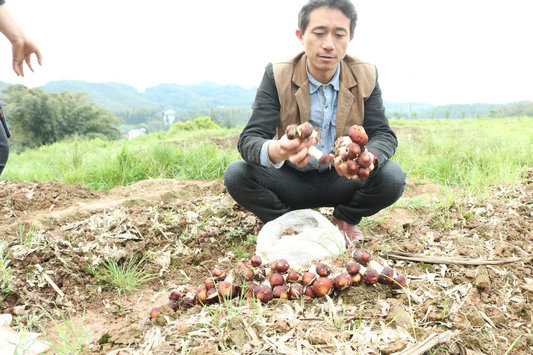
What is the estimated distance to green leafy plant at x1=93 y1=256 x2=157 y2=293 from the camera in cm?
221

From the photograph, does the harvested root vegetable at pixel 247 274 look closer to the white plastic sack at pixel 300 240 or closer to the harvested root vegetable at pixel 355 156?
the white plastic sack at pixel 300 240

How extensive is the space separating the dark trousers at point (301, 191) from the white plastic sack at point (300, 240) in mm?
214

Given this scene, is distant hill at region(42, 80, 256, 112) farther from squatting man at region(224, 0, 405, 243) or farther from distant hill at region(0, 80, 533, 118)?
squatting man at region(224, 0, 405, 243)

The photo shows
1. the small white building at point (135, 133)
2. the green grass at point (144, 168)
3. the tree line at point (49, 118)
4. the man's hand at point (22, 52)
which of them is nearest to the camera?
the man's hand at point (22, 52)

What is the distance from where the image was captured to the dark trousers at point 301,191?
94.3 inches

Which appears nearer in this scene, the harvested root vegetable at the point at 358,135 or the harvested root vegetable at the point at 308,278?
the harvested root vegetable at the point at 308,278

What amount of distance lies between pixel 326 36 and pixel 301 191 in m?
0.97

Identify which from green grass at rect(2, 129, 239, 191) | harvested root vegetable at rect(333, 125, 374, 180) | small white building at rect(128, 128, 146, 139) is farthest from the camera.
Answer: small white building at rect(128, 128, 146, 139)

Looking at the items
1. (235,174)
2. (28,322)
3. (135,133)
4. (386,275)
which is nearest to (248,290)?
(386,275)

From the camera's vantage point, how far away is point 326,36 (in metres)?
2.06

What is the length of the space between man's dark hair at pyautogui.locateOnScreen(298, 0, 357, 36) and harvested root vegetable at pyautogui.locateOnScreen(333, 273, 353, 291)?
4.56 ft

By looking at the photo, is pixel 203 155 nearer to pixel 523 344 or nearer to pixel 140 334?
pixel 140 334

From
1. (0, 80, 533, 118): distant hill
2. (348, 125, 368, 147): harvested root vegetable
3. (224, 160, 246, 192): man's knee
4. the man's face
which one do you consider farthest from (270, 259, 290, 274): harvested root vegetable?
(0, 80, 533, 118): distant hill

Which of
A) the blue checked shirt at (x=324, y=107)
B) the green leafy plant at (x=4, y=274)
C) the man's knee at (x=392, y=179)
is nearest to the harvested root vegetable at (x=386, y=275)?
the man's knee at (x=392, y=179)
